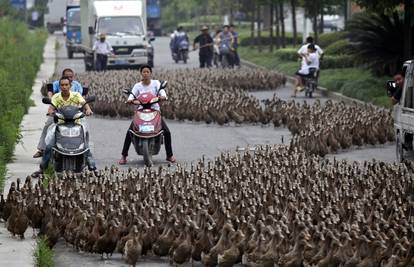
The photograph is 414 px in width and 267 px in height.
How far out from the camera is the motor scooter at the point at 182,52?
5659 cm

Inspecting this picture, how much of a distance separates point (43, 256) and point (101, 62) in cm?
3566

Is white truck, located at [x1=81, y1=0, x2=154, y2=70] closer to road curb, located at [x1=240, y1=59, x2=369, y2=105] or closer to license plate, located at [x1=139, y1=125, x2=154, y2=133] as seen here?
road curb, located at [x1=240, y1=59, x2=369, y2=105]

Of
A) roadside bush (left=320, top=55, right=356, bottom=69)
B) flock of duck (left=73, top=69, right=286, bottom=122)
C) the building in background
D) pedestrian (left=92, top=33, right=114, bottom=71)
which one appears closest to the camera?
flock of duck (left=73, top=69, right=286, bottom=122)

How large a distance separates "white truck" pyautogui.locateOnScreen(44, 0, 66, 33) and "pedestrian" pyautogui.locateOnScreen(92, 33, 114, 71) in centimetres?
3754

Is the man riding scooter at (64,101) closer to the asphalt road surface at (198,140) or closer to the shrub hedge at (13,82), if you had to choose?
the shrub hedge at (13,82)

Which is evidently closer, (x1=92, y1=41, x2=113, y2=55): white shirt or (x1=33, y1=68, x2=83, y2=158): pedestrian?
(x1=33, y1=68, x2=83, y2=158): pedestrian

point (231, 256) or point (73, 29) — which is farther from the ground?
point (231, 256)

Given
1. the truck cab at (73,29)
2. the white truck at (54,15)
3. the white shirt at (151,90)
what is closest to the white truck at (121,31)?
the truck cab at (73,29)

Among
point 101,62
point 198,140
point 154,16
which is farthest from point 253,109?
point 154,16

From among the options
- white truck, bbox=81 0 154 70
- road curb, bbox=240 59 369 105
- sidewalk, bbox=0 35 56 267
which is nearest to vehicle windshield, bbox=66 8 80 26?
white truck, bbox=81 0 154 70

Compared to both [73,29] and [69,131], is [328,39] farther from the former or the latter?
[69,131]

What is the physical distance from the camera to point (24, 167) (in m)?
19.8

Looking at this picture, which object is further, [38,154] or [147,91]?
[147,91]

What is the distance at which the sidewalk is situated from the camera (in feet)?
41.2
